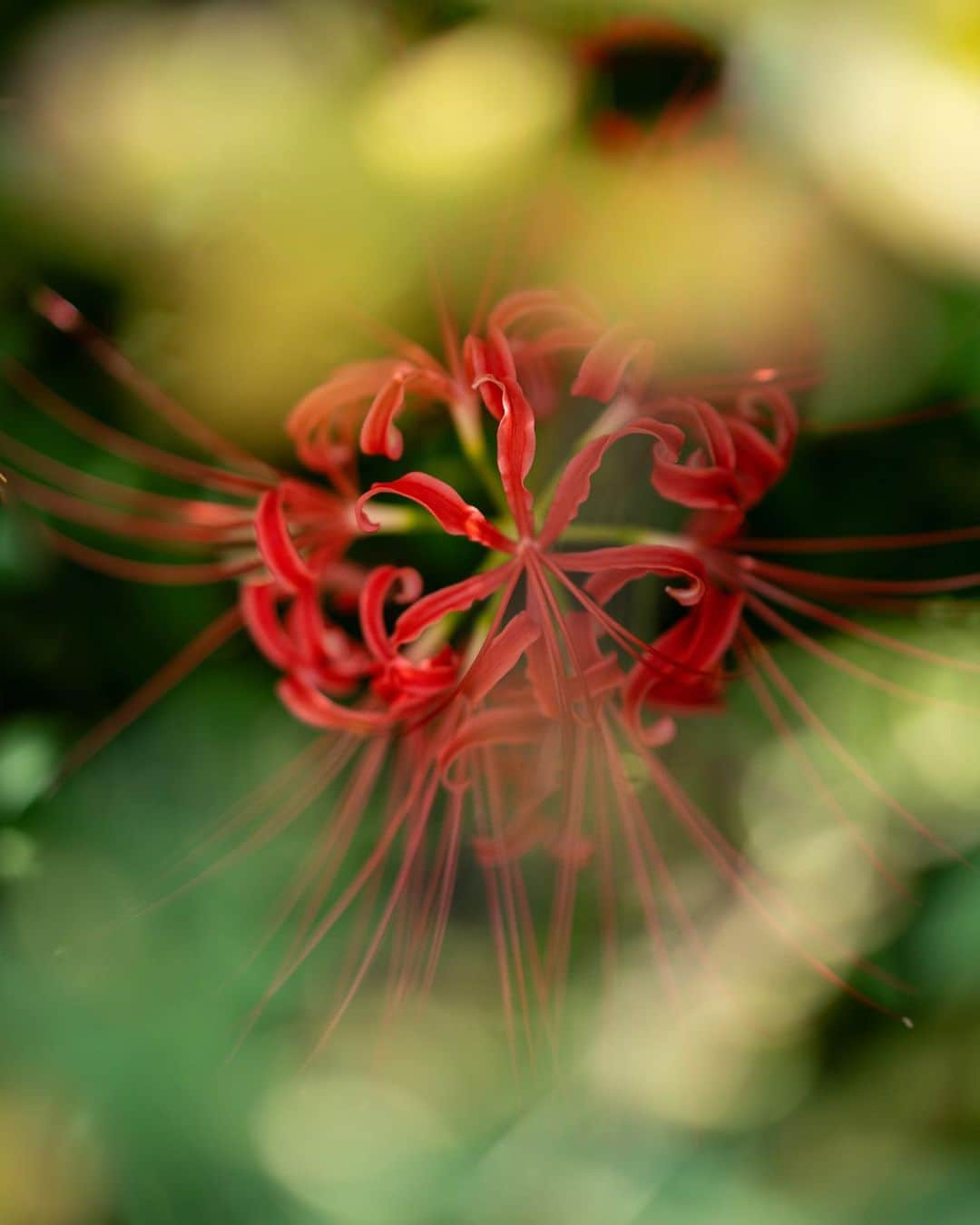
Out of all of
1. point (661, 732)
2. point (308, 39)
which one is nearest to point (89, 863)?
point (661, 732)

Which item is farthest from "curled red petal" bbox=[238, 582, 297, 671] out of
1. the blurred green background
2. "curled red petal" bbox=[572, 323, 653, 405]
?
"curled red petal" bbox=[572, 323, 653, 405]

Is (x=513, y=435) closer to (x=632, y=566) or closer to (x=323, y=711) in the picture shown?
(x=632, y=566)

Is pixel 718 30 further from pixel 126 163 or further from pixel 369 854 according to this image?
pixel 369 854

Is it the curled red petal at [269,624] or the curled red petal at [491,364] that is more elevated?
the curled red petal at [491,364]

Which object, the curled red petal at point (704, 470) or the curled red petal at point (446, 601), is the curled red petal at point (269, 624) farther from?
the curled red petal at point (704, 470)

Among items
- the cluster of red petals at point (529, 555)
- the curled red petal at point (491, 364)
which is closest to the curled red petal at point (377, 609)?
the cluster of red petals at point (529, 555)

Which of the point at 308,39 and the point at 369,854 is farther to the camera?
the point at 369,854

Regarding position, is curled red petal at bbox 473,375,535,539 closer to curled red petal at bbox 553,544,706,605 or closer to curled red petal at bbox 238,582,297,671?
curled red petal at bbox 553,544,706,605
